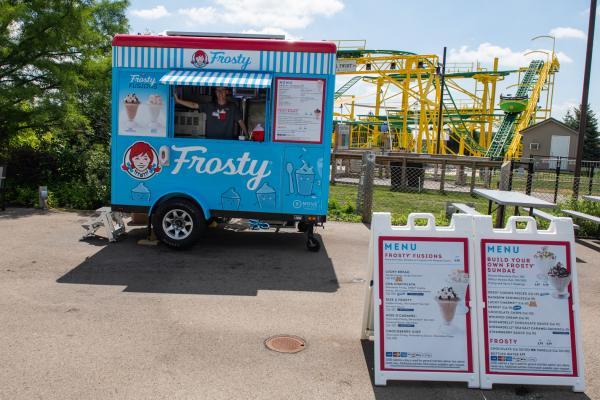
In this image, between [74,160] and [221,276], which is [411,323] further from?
[74,160]

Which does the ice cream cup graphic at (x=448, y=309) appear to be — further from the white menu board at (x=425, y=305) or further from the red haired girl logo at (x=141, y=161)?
the red haired girl logo at (x=141, y=161)

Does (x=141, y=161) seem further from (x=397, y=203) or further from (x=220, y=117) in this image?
(x=397, y=203)

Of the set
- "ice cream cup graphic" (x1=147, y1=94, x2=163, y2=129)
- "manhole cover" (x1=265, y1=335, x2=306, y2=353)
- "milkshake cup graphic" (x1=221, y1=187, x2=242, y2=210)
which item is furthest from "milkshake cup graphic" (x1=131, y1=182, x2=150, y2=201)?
"manhole cover" (x1=265, y1=335, x2=306, y2=353)

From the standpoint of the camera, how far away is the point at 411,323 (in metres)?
3.95

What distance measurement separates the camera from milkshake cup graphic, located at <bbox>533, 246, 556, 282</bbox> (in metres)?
3.96

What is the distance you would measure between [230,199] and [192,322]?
300 centimetres

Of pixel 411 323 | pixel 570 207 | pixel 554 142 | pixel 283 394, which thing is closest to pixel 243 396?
pixel 283 394

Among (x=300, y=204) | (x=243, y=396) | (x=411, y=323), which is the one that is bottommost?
(x=243, y=396)

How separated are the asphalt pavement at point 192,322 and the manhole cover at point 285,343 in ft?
0.30

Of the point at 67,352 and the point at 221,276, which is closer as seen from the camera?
the point at 67,352

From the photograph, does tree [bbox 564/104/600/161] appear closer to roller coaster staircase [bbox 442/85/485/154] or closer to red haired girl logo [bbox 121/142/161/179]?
roller coaster staircase [bbox 442/85/485/154]

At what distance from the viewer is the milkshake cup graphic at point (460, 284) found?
3938 mm

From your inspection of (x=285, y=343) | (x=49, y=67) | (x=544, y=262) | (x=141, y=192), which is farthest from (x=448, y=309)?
(x=49, y=67)

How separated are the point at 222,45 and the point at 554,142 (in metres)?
39.7
